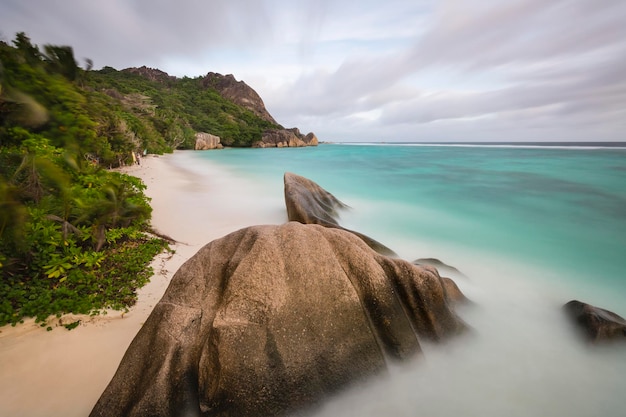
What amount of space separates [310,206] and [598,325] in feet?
21.9

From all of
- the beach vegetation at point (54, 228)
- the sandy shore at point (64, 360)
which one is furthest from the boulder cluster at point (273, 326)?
the beach vegetation at point (54, 228)

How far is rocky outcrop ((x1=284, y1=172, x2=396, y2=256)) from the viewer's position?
22.1 feet

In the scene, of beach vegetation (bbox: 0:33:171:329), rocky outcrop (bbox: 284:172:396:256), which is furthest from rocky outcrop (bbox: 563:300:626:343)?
beach vegetation (bbox: 0:33:171:329)

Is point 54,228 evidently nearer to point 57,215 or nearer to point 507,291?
point 57,215

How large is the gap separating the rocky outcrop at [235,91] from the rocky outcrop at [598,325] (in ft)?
415

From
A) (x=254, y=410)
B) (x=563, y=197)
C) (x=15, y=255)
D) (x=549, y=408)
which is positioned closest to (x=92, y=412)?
(x=254, y=410)

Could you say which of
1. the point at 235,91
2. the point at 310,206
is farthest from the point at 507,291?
the point at 235,91

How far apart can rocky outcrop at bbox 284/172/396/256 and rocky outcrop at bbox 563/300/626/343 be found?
3.44m

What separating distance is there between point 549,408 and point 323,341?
314 centimetres

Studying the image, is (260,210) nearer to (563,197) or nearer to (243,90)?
(563,197)

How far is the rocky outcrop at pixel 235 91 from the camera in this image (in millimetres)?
122188

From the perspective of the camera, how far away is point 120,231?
624 cm

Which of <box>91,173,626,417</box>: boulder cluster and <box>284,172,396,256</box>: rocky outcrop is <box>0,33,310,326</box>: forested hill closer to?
<box>91,173,626,417</box>: boulder cluster

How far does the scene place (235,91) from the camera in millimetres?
124125
